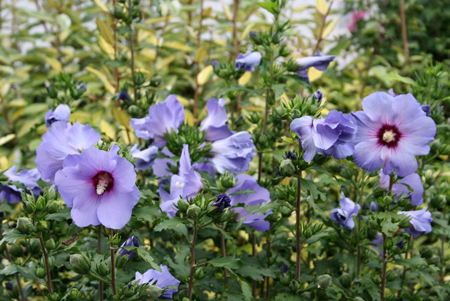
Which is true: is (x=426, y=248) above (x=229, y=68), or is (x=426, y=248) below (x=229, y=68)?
below

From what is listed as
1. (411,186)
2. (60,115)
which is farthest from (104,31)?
(411,186)

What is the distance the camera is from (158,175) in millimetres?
1252

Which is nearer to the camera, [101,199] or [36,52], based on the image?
[101,199]

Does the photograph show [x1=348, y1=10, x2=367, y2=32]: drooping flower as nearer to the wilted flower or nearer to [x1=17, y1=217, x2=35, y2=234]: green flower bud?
the wilted flower

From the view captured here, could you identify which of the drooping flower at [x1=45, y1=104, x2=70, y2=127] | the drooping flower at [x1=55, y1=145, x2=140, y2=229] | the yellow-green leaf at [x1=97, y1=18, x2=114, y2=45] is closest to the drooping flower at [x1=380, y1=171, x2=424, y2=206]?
the drooping flower at [x1=55, y1=145, x2=140, y2=229]

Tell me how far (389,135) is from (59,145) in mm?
631

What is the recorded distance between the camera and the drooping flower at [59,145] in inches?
37.9

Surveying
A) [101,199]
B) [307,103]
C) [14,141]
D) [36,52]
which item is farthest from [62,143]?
[36,52]

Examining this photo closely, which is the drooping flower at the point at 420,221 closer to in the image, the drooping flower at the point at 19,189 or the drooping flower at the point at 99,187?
the drooping flower at the point at 99,187

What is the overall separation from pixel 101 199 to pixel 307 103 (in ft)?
1.35

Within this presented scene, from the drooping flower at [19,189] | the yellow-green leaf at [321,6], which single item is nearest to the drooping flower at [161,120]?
the drooping flower at [19,189]

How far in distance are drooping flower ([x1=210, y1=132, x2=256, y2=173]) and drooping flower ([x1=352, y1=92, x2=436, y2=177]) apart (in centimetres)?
25

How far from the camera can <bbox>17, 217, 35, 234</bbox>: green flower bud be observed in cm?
89

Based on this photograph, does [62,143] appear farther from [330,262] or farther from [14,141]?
[14,141]
